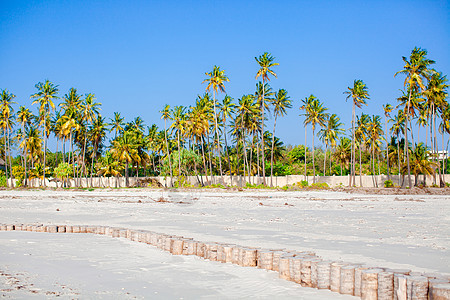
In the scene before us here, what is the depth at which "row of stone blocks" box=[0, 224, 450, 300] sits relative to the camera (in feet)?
18.2

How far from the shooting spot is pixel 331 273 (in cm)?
655

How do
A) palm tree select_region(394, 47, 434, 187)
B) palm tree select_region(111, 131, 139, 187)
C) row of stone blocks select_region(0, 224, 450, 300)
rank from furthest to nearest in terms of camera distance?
palm tree select_region(111, 131, 139, 187), palm tree select_region(394, 47, 434, 187), row of stone blocks select_region(0, 224, 450, 300)

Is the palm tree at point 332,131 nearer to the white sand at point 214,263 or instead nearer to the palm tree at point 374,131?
the palm tree at point 374,131

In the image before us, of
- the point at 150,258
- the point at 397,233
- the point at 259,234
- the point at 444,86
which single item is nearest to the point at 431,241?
the point at 397,233

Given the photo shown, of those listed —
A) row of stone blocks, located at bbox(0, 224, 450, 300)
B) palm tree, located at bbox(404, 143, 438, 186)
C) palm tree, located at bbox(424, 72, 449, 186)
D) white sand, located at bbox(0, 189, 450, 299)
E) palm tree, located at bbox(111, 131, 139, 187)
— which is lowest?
white sand, located at bbox(0, 189, 450, 299)

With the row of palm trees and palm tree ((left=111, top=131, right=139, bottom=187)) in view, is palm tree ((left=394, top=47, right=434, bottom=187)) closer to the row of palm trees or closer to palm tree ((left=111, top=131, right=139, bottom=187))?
the row of palm trees

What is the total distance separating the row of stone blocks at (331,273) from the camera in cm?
556

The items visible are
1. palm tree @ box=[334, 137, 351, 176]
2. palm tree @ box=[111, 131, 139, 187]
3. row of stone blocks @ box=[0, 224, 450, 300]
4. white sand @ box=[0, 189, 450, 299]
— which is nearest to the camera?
row of stone blocks @ box=[0, 224, 450, 300]

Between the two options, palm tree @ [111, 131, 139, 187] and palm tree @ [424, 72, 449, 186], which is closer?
palm tree @ [424, 72, 449, 186]

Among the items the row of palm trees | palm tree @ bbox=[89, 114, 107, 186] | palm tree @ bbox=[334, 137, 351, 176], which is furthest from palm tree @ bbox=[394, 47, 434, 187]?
palm tree @ bbox=[89, 114, 107, 186]

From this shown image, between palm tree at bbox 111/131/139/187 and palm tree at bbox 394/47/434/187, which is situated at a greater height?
palm tree at bbox 394/47/434/187

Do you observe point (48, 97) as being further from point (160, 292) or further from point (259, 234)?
point (160, 292)

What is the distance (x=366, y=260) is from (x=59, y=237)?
26.5 feet

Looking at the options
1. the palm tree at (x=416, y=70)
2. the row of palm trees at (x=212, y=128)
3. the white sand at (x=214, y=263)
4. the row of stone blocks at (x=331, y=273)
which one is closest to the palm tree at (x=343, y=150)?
the row of palm trees at (x=212, y=128)
